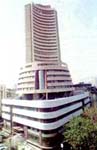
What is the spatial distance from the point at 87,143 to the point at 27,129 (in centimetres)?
1904

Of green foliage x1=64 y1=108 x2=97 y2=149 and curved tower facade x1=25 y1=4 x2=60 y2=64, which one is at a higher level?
curved tower facade x1=25 y1=4 x2=60 y2=64

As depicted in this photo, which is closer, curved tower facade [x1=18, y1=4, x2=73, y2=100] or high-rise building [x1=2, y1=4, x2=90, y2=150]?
high-rise building [x1=2, y1=4, x2=90, y2=150]

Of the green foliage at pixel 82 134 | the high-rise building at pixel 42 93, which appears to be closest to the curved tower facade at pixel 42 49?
the high-rise building at pixel 42 93

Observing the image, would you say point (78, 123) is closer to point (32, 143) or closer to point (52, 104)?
point (52, 104)

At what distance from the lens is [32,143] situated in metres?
58.0

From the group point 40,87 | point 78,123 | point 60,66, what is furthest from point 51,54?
point 78,123

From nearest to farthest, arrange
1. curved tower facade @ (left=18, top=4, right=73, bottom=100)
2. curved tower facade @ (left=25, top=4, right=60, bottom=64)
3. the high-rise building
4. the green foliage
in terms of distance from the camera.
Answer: the green foliage < the high-rise building < curved tower facade @ (left=18, top=4, right=73, bottom=100) < curved tower facade @ (left=25, top=4, right=60, bottom=64)

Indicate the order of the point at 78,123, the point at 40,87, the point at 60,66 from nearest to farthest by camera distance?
the point at 78,123 → the point at 40,87 → the point at 60,66

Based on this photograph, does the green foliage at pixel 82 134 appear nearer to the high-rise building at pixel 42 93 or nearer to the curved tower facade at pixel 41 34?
the high-rise building at pixel 42 93

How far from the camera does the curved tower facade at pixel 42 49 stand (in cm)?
8325

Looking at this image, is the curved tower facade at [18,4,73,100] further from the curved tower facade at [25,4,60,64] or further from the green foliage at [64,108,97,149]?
the green foliage at [64,108,97,149]

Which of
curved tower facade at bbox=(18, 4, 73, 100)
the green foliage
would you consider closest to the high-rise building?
curved tower facade at bbox=(18, 4, 73, 100)

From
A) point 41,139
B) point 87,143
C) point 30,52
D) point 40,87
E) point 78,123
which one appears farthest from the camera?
point 30,52

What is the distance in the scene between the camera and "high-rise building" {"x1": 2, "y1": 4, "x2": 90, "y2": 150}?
55062 millimetres
